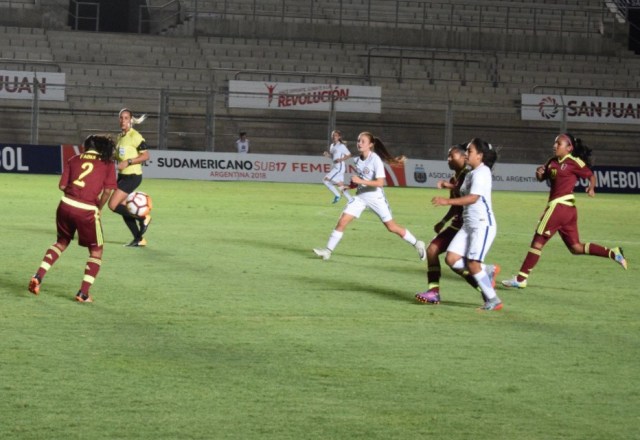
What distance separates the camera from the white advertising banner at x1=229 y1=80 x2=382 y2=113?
141 ft

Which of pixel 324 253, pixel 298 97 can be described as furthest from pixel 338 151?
pixel 324 253

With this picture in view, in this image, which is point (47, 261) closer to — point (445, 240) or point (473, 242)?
point (445, 240)

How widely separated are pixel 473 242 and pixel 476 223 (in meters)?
0.22

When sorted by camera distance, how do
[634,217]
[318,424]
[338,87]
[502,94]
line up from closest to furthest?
[318,424] → [634,217] → [338,87] → [502,94]

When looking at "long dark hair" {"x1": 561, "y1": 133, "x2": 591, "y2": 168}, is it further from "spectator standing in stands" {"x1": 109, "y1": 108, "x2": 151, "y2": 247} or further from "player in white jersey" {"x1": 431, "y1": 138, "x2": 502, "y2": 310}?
"spectator standing in stands" {"x1": 109, "y1": 108, "x2": 151, "y2": 247}

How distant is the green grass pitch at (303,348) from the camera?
24.2 ft

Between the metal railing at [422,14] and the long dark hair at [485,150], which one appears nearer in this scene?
the long dark hair at [485,150]

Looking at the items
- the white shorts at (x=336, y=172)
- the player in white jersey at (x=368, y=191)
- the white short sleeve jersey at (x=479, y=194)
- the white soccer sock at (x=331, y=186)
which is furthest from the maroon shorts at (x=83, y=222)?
the white shorts at (x=336, y=172)

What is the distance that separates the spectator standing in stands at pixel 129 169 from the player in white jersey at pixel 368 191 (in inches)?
113

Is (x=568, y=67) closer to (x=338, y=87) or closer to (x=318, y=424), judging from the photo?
(x=338, y=87)

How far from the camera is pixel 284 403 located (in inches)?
307

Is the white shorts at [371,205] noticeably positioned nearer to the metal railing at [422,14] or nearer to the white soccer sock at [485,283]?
the white soccer sock at [485,283]

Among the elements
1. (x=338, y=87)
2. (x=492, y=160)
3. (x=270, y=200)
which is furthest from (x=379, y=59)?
(x=492, y=160)

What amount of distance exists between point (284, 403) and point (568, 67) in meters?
43.3
